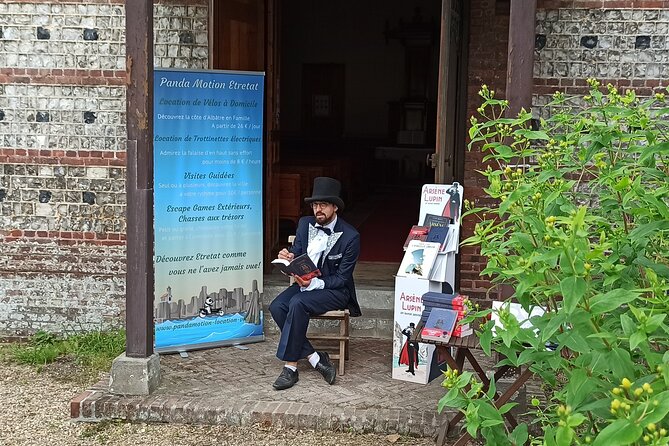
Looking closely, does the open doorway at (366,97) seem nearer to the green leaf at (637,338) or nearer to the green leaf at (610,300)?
the green leaf at (610,300)

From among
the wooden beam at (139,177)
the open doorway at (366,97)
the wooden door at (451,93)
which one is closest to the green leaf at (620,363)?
the wooden beam at (139,177)

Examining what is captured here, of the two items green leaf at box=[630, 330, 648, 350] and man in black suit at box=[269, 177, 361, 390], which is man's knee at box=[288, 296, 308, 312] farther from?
green leaf at box=[630, 330, 648, 350]

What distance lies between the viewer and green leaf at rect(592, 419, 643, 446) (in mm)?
2020

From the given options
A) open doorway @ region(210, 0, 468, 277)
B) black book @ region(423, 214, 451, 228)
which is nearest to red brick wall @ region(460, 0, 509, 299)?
black book @ region(423, 214, 451, 228)

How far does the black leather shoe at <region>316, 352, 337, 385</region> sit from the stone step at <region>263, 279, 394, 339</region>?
1.04 m

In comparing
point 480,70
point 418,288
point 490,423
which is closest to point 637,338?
point 490,423

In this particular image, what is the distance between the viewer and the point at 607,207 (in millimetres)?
3352

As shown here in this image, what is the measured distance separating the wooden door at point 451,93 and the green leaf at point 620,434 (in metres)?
4.48

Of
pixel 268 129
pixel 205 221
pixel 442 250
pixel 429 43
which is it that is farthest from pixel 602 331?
pixel 429 43

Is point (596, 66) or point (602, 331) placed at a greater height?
point (596, 66)

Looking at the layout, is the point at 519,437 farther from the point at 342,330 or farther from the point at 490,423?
the point at 342,330

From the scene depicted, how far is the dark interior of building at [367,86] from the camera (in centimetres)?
1586

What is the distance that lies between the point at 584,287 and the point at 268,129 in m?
5.54

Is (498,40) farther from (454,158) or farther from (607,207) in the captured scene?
(607,207)
